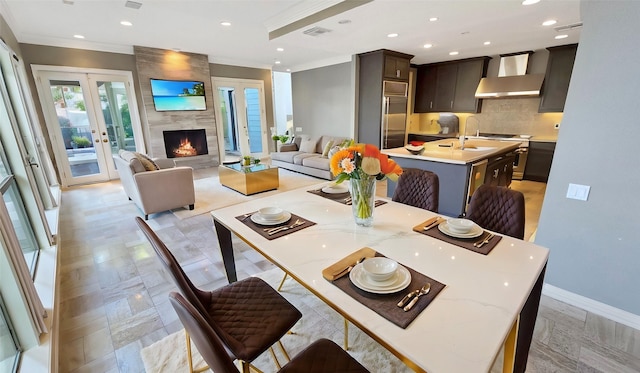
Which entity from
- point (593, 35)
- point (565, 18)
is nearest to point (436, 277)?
point (593, 35)

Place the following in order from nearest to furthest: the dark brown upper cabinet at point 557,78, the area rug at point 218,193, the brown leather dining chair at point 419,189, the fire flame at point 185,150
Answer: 1. the brown leather dining chair at point 419,189
2. the area rug at point 218,193
3. the dark brown upper cabinet at point 557,78
4. the fire flame at point 185,150

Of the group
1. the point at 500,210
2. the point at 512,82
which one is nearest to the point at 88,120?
the point at 500,210

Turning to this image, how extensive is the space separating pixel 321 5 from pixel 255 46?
277 centimetres

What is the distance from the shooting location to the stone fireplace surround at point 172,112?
19.0 ft

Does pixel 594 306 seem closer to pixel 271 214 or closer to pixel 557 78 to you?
pixel 271 214

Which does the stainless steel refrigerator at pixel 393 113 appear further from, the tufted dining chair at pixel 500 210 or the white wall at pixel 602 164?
the tufted dining chair at pixel 500 210

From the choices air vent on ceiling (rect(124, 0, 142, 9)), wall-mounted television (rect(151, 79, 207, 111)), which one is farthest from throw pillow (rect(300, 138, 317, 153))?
air vent on ceiling (rect(124, 0, 142, 9))

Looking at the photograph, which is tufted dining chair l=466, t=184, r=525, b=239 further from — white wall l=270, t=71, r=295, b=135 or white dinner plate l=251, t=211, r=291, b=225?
white wall l=270, t=71, r=295, b=135

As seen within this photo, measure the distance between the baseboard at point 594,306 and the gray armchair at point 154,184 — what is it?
14.0 feet

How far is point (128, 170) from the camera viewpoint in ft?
12.3

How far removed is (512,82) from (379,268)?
638 centimetres

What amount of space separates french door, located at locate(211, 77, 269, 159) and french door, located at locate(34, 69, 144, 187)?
6.48 ft

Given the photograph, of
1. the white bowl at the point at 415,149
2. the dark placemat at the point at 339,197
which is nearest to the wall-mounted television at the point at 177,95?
the white bowl at the point at 415,149

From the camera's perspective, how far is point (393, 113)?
587 cm
